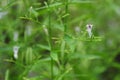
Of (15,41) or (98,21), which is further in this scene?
(98,21)

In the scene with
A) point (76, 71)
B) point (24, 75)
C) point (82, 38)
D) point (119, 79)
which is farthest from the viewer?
point (119, 79)

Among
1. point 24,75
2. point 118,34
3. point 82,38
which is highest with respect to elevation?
point 82,38

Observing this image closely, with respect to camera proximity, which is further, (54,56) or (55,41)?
(55,41)

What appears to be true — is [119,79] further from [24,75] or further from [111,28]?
[24,75]

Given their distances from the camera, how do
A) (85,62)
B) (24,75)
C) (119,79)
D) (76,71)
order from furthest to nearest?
(119,79) < (85,62) < (76,71) < (24,75)

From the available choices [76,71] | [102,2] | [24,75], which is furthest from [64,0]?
[102,2]

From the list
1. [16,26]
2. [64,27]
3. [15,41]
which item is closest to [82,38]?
[64,27]

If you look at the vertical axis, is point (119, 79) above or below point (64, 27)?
below
